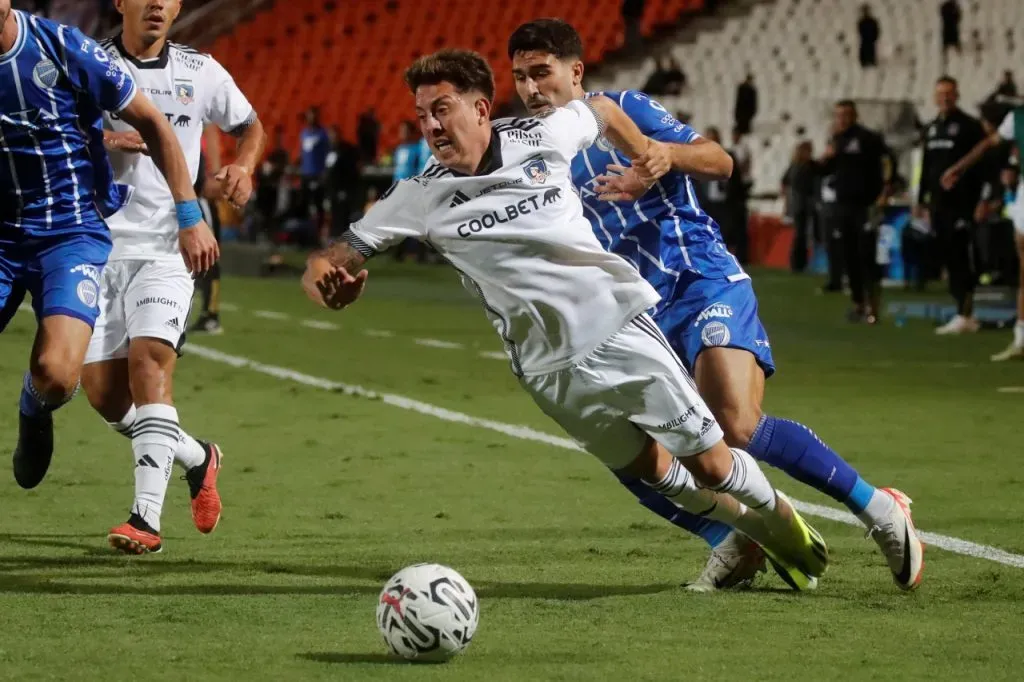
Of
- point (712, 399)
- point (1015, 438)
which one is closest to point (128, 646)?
point (712, 399)

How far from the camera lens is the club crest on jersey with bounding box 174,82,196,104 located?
6879 millimetres

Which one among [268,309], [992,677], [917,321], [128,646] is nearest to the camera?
[992,677]

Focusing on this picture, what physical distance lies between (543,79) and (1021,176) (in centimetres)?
819

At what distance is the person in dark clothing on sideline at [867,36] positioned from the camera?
26.1 m

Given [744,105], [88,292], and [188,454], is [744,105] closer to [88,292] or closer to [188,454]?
[188,454]

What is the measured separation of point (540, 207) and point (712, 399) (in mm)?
1055

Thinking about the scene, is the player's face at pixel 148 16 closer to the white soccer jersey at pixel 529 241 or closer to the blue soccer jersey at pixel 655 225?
the blue soccer jersey at pixel 655 225

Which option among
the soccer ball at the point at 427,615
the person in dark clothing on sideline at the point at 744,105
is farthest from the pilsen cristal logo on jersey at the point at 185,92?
the person in dark clothing on sideline at the point at 744,105

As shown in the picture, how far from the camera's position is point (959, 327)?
616 inches

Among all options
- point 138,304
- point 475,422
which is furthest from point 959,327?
point 138,304

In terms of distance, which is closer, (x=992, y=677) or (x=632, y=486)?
(x=992, y=677)

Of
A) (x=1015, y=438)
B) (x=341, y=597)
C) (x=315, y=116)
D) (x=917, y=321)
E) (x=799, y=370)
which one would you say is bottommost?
(x=315, y=116)

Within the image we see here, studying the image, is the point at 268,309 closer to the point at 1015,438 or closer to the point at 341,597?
the point at 1015,438

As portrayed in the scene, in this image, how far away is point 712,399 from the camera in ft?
19.5
